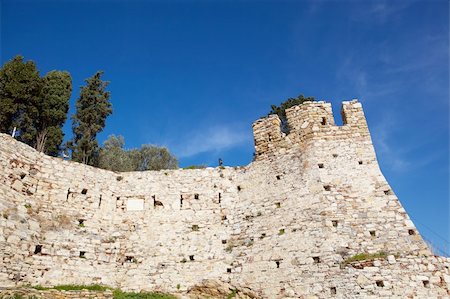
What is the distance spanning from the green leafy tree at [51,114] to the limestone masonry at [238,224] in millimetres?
11316

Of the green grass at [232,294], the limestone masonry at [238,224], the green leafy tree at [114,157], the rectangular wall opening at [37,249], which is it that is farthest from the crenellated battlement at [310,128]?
the green leafy tree at [114,157]

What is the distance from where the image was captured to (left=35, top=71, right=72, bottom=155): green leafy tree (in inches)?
1019

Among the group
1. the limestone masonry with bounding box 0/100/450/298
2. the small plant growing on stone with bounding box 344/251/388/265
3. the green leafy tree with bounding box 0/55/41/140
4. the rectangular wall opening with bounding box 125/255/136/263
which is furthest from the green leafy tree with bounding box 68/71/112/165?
the small plant growing on stone with bounding box 344/251/388/265

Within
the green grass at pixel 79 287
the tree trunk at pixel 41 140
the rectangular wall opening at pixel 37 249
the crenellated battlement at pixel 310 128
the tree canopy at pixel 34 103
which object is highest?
the tree canopy at pixel 34 103

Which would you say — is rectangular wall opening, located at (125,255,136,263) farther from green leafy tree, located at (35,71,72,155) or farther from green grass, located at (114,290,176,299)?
green leafy tree, located at (35,71,72,155)

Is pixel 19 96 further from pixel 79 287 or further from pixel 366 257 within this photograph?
pixel 366 257

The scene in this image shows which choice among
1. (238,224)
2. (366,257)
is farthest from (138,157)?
(366,257)

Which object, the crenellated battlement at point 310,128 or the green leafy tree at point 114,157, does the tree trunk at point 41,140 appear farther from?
the crenellated battlement at point 310,128

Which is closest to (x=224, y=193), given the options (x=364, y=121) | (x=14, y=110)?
(x=364, y=121)

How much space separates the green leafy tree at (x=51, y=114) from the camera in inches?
1019

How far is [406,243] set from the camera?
41.3 feet

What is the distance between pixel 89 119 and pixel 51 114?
331 cm

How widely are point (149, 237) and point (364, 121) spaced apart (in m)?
10.4

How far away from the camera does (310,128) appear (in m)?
16.4
